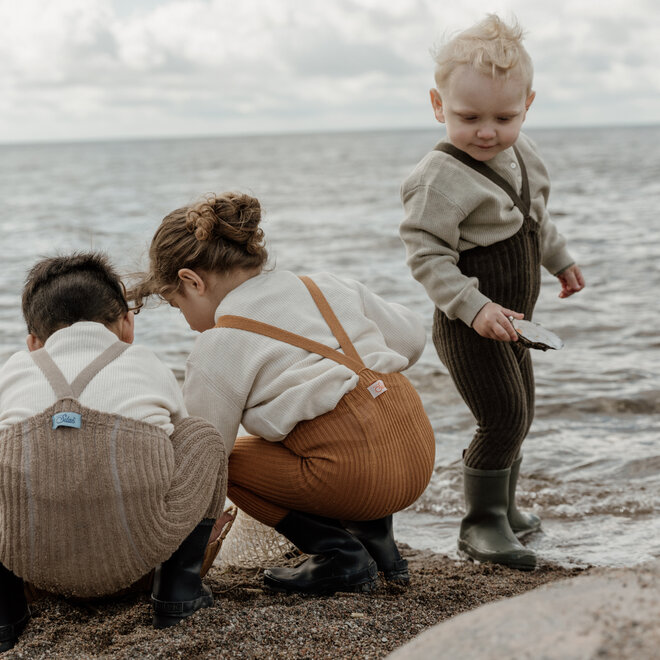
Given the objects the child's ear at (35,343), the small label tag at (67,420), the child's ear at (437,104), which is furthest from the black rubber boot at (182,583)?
the child's ear at (437,104)

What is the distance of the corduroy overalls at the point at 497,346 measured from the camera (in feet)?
10.4

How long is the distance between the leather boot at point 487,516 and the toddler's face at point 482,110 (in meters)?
1.24

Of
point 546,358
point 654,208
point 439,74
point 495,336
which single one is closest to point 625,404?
point 546,358

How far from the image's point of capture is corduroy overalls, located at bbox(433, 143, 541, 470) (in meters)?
3.17

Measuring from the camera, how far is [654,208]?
17.8 m

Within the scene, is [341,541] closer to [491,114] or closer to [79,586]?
[79,586]

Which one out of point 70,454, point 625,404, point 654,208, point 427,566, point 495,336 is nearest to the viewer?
point 70,454

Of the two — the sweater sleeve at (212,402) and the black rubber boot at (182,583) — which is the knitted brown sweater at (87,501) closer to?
the black rubber boot at (182,583)

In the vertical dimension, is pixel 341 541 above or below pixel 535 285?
below

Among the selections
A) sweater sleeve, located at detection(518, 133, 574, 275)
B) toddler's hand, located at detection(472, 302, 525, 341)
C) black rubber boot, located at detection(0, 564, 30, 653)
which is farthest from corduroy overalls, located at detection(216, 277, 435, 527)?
sweater sleeve, located at detection(518, 133, 574, 275)

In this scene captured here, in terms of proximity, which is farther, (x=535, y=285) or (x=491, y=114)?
(x=535, y=285)

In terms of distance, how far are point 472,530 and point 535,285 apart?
39.7 inches

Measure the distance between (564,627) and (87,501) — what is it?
1.37m

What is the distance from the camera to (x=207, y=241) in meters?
2.87
